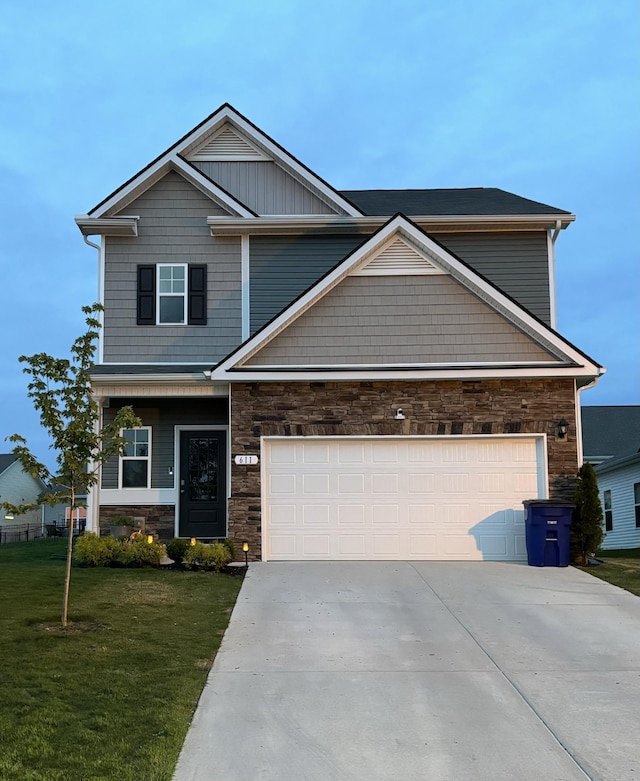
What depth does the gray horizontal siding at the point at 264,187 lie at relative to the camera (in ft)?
56.3

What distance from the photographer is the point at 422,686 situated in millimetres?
6637

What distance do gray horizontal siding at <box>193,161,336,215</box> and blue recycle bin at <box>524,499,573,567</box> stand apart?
25.7 feet

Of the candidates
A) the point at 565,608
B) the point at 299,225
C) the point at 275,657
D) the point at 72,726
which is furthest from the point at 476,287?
the point at 72,726

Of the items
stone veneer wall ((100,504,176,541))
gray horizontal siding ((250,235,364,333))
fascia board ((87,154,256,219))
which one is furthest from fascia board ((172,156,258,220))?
stone veneer wall ((100,504,176,541))

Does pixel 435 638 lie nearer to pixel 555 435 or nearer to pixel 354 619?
pixel 354 619

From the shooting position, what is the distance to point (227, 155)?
57.5 feet

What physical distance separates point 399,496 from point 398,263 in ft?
13.3

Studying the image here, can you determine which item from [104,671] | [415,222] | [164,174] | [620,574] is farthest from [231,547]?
[164,174]

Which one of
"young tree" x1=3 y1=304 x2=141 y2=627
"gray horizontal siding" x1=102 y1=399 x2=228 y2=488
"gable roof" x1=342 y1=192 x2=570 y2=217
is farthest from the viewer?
"gable roof" x1=342 y1=192 x2=570 y2=217

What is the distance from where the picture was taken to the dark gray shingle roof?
16922 mm

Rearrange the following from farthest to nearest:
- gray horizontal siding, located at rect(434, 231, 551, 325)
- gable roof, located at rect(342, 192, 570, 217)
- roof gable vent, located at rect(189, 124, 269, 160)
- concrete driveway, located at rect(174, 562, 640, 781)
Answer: roof gable vent, located at rect(189, 124, 269, 160), gable roof, located at rect(342, 192, 570, 217), gray horizontal siding, located at rect(434, 231, 551, 325), concrete driveway, located at rect(174, 562, 640, 781)

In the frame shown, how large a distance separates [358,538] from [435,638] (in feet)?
16.9

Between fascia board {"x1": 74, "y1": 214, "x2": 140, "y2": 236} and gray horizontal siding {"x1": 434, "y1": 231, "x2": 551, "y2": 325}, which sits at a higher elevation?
fascia board {"x1": 74, "y1": 214, "x2": 140, "y2": 236}

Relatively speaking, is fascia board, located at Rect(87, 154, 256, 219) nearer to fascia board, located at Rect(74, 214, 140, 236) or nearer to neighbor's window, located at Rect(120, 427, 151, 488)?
fascia board, located at Rect(74, 214, 140, 236)
